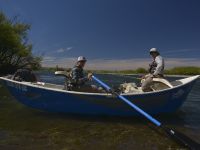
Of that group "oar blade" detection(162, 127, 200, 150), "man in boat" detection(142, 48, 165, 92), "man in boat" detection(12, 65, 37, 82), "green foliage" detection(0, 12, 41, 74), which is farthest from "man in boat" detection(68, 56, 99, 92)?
"green foliage" detection(0, 12, 41, 74)

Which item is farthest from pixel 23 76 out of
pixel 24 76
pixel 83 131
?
pixel 83 131

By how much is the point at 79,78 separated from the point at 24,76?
8.39ft

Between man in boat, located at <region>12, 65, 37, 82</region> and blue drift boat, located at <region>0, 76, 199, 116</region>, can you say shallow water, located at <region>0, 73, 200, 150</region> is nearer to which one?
blue drift boat, located at <region>0, 76, 199, 116</region>

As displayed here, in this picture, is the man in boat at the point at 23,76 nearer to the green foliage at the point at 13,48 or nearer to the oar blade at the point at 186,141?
the oar blade at the point at 186,141

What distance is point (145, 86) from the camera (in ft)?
30.6

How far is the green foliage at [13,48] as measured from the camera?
34.7m

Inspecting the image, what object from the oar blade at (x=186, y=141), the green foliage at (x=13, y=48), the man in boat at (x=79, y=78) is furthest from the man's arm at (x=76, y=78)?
the green foliage at (x=13, y=48)

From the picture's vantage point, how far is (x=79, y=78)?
30.5ft

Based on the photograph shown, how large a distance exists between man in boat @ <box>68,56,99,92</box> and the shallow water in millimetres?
973

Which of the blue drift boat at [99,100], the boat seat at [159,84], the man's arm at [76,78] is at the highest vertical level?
the man's arm at [76,78]

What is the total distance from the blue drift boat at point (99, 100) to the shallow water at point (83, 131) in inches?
10.7

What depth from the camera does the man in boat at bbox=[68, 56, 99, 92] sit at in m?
9.18

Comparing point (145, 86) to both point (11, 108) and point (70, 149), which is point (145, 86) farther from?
point (11, 108)

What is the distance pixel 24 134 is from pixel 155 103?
4.25 metres
